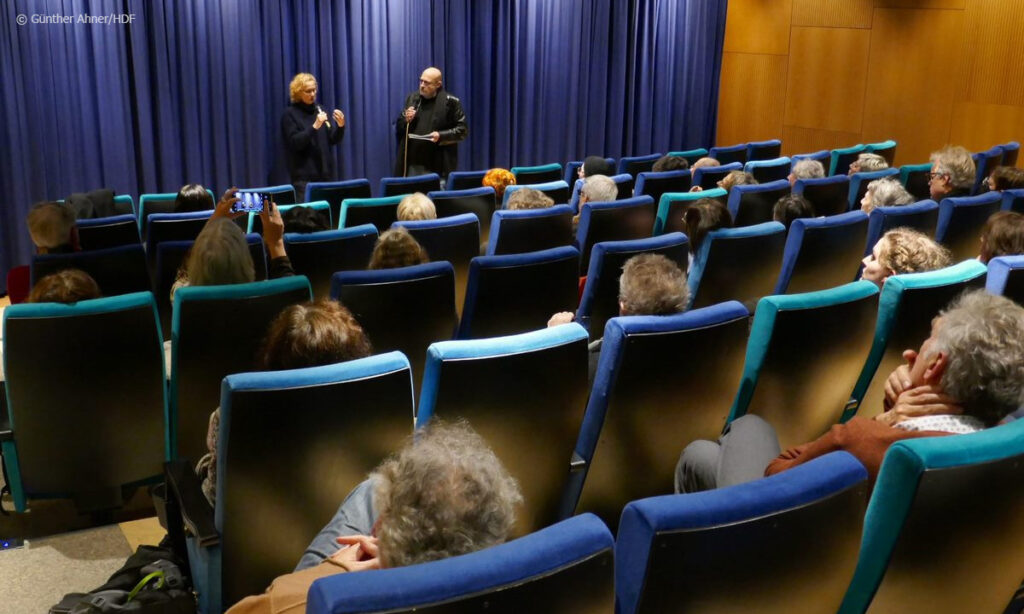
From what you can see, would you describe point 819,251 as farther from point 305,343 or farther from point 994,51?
point 994,51

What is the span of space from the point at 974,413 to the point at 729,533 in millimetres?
855

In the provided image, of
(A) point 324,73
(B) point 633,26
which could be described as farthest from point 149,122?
(B) point 633,26

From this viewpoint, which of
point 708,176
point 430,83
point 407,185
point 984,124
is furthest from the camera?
point 984,124

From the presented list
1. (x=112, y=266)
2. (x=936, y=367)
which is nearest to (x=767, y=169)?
(x=112, y=266)

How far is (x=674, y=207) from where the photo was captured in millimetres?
5188

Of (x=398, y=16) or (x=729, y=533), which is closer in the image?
(x=729, y=533)

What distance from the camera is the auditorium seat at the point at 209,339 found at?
114 inches

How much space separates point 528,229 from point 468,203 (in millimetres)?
1004

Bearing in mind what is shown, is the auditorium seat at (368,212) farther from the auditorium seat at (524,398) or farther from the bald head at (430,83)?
the bald head at (430,83)

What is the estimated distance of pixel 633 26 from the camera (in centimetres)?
1109

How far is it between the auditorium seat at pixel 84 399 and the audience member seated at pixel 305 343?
66cm

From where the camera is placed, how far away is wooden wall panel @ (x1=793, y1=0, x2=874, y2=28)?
982 cm

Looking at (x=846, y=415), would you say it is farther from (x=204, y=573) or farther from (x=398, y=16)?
(x=398, y=16)

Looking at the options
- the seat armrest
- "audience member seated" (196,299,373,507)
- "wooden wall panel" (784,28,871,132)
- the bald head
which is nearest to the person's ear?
"audience member seated" (196,299,373,507)
